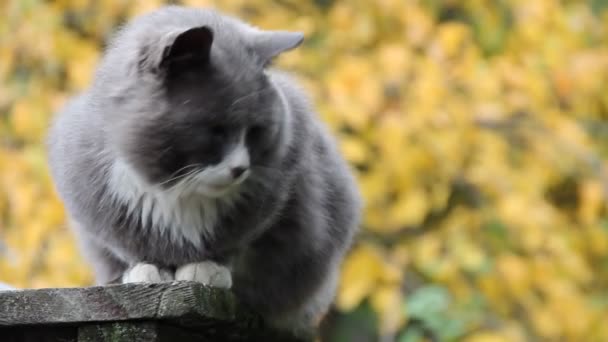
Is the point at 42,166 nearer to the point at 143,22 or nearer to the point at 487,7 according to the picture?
the point at 143,22

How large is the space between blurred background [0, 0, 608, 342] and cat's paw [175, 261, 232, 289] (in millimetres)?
1176

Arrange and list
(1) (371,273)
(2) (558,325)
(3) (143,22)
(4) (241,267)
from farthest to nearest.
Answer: (2) (558,325) → (1) (371,273) → (4) (241,267) → (3) (143,22)

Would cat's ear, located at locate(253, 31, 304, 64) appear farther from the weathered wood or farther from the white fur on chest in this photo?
the weathered wood

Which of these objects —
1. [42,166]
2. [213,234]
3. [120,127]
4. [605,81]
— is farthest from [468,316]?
[120,127]

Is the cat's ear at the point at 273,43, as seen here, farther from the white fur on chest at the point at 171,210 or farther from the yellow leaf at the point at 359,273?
the yellow leaf at the point at 359,273

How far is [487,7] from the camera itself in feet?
10.7

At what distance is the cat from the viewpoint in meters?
1.43

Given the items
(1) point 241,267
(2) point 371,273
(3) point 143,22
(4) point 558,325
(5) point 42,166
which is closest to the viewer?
(3) point 143,22

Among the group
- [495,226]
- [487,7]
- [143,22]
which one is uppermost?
[143,22]

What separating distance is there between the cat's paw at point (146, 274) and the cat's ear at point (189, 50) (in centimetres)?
33

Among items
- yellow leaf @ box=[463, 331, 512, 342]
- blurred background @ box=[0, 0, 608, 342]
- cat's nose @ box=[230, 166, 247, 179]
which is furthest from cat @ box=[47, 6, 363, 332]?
yellow leaf @ box=[463, 331, 512, 342]

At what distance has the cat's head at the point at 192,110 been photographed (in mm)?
1418

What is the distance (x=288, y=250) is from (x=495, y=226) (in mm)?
1579

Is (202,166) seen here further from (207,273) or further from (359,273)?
(359,273)
